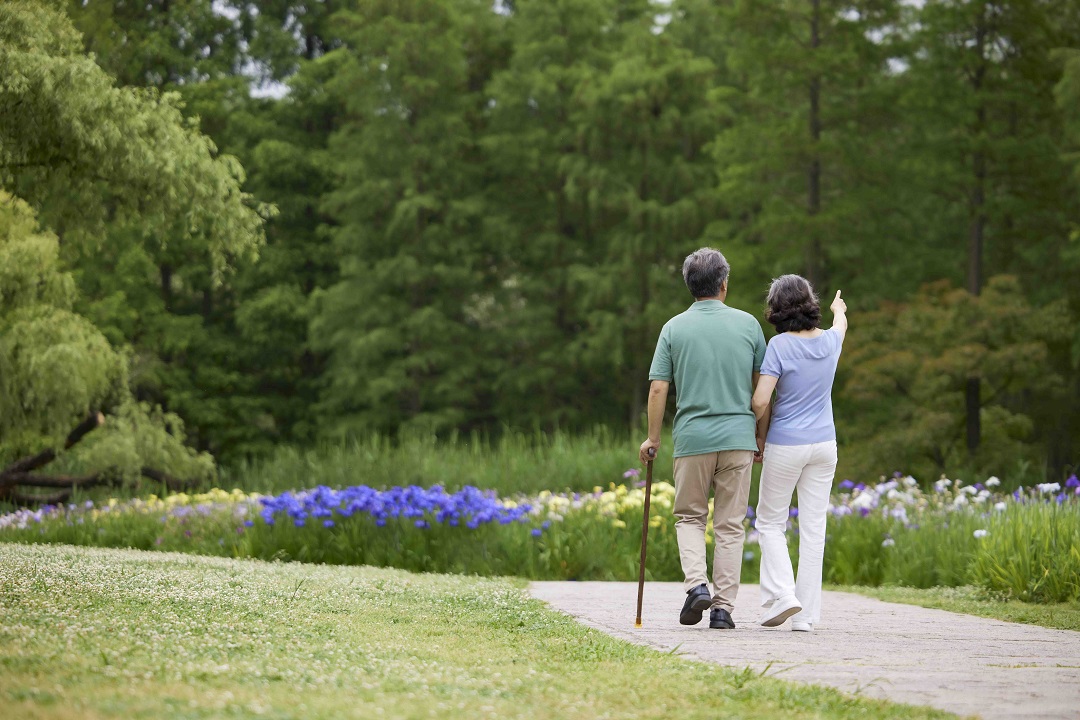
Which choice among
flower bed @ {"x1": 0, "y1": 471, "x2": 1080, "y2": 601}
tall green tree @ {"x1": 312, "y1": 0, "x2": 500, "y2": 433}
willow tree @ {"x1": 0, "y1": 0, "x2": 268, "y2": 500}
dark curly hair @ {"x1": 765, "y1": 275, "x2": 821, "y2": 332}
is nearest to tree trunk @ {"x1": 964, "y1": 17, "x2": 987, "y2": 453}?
tall green tree @ {"x1": 312, "y1": 0, "x2": 500, "y2": 433}

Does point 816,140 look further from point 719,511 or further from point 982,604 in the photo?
point 719,511

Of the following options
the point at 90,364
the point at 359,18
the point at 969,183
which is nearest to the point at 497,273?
the point at 359,18

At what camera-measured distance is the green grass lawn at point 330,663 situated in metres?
3.55

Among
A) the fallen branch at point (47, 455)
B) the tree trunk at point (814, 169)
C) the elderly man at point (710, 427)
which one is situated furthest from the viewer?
the tree trunk at point (814, 169)

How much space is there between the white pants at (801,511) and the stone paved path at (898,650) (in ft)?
0.66

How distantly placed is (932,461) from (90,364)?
42.3 feet

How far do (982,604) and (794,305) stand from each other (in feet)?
9.86

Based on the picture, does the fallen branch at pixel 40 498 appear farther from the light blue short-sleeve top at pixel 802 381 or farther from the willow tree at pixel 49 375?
the light blue short-sleeve top at pixel 802 381

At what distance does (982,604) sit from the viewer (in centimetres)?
808

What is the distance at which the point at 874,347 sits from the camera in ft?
63.1

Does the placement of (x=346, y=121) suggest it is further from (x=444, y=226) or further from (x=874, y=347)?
(x=874, y=347)

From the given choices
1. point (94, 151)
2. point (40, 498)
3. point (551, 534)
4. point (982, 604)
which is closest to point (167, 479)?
point (40, 498)

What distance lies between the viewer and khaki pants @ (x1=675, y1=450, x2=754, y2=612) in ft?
20.5

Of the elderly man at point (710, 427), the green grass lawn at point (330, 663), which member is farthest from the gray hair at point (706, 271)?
the green grass lawn at point (330, 663)
